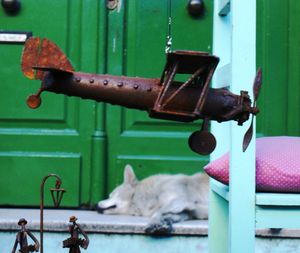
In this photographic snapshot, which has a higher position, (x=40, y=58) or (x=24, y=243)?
(x=40, y=58)

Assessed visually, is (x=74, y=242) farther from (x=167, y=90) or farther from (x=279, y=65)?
(x=279, y=65)

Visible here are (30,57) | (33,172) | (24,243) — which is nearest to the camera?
(30,57)

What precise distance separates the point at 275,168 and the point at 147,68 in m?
1.59

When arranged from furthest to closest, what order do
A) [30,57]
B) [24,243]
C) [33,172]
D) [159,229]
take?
[33,172] < [159,229] < [24,243] < [30,57]

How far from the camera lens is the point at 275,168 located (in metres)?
1.26

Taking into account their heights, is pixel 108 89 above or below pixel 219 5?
below

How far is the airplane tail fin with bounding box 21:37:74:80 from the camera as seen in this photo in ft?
2.36

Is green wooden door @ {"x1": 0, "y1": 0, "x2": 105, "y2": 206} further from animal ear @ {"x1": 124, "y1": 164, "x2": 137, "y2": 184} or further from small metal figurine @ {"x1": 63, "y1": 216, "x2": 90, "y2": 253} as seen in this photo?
small metal figurine @ {"x1": 63, "y1": 216, "x2": 90, "y2": 253}

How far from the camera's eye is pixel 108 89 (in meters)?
0.77

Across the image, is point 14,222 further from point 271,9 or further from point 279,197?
point 271,9

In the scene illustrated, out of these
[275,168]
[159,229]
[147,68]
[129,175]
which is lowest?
[159,229]

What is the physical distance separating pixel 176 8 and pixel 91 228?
3.98 ft

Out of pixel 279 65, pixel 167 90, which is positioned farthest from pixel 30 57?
pixel 279 65

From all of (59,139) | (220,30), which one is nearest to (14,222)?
(59,139)
